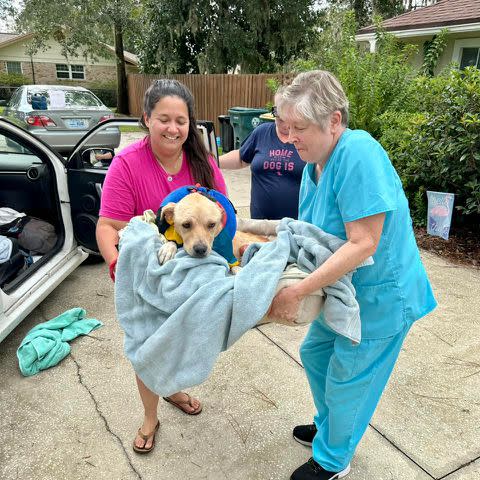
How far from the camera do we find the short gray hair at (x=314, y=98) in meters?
1.55

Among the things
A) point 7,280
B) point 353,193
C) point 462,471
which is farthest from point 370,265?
point 7,280

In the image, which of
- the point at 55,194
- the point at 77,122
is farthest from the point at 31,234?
the point at 77,122

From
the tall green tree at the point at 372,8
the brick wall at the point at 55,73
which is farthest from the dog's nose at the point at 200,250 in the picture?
the brick wall at the point at 55,73

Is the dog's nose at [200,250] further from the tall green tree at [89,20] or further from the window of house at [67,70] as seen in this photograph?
the window of house at [67,70]

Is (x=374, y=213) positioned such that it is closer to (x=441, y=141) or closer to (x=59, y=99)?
(x=441, y=141)

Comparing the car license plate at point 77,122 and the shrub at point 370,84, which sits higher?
the shrub at point 370,84

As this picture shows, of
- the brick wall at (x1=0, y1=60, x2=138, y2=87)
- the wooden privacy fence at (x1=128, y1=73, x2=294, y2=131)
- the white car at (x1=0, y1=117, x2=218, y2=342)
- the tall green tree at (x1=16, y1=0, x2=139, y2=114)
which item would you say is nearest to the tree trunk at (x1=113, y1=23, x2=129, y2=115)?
the tall green tree at (x1=16, y1=0, x2=139, y2=114)

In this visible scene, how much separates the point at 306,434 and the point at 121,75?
24648 millimetres

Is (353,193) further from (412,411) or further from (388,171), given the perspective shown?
(412,411)

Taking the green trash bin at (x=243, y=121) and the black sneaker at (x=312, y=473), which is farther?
the green trash bin at (x=243, y=121)

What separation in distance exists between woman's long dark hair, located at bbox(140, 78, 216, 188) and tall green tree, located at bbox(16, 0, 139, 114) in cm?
2228

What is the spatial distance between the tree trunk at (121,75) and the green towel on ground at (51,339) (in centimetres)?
2265

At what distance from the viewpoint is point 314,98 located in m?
1.55

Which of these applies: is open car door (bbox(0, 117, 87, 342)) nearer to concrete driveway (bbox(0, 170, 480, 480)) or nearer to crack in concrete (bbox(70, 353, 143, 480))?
concrete driveway (bbox(0, 170, 480, 480))
